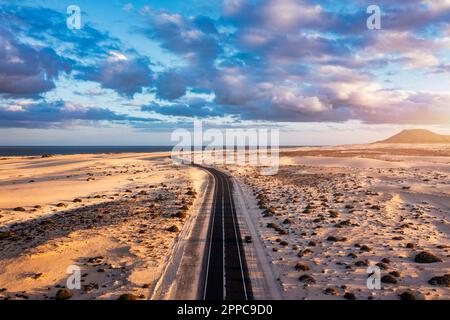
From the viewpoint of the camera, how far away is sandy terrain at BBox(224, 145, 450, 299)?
25859 mm

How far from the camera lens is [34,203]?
56531 millimetres

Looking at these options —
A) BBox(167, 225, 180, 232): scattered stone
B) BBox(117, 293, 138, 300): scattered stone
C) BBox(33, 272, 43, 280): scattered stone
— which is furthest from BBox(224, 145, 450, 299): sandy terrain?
BBox(33, 272, 43, 280): scattered stone

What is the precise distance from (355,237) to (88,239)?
29542 millimetres

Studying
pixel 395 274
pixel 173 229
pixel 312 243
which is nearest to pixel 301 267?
pixel 312 243

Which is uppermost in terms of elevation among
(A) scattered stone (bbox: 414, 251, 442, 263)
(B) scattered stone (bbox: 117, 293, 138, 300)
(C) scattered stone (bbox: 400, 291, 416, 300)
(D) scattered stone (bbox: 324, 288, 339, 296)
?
(A) scattered stone (bbox: 414, 251, 442, 263)

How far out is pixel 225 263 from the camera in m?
29.8

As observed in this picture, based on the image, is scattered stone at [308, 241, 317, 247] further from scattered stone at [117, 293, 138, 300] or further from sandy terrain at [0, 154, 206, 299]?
scattered stone at [117, 293, 138, 300]

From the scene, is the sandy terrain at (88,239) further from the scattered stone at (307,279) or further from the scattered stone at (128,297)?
the scattered stone at (307,279)

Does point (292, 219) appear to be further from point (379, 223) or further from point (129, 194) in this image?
point (129, 194)

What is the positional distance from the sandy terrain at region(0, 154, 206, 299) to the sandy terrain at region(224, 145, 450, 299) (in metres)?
11.5

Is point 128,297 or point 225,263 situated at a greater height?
point 225,263

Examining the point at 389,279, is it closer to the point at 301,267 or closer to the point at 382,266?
the point at 382,266

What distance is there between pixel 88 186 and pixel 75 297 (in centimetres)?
5726
